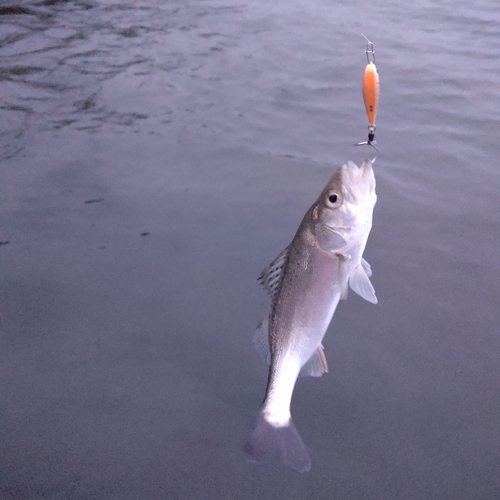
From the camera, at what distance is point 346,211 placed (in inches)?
110

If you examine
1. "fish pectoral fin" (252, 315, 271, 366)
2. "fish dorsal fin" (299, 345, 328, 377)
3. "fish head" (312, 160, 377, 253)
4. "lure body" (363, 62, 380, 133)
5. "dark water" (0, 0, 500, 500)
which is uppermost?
"lure body" (363, 62, 380, 133)

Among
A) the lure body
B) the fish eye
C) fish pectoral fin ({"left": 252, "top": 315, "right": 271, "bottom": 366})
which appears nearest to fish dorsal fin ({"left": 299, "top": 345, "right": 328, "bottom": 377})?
fish pectoral fin ({"left": 252, "top": 315, "right": 271, "bottom": 366})

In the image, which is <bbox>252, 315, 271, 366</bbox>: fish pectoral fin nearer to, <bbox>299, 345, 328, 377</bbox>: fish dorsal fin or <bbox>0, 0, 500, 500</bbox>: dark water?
<bbox>299, 345, 328, 377</bbox>: fish dorsal fin

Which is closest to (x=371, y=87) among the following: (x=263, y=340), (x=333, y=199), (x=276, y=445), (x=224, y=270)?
(x=333, y=199)

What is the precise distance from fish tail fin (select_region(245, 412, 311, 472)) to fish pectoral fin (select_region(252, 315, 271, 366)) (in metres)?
0.31

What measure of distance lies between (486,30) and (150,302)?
307 inches

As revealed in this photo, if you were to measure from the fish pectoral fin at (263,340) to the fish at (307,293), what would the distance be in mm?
69

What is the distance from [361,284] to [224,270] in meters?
1.76

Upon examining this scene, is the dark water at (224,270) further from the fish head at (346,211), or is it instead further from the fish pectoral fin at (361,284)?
the fish head at (346,211)

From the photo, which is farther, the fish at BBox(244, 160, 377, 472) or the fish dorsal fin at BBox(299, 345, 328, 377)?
the fish dorsal fin at BBox(299, 345, 328, 377)

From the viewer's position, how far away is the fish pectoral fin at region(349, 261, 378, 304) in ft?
9.41

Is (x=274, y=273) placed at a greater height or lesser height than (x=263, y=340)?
greater

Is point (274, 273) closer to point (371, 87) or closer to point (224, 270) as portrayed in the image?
point (371, 87)

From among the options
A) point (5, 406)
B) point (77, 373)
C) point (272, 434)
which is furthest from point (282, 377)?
point (5, 406)
